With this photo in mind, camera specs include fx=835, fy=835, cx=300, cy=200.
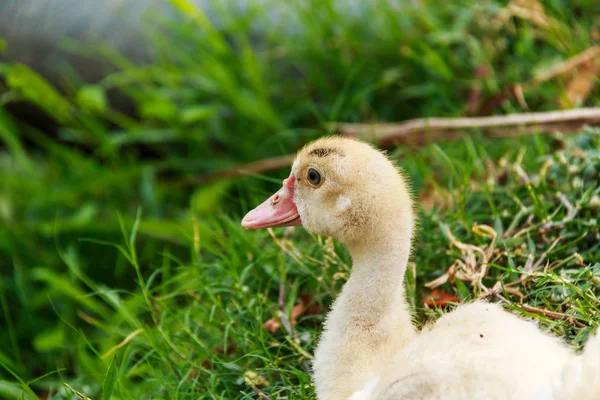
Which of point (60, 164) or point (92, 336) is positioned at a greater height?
point (60, 164)

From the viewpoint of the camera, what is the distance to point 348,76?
15.1 ft

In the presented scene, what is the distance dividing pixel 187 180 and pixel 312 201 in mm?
2390

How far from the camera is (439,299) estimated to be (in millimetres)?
2742

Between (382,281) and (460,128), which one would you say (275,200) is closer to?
(382,281)

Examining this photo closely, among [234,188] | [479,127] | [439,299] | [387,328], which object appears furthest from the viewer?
[234,188]

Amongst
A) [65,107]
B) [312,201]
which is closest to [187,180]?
[65,107]

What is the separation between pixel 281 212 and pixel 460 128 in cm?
139

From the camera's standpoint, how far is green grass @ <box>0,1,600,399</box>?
9.40 feet

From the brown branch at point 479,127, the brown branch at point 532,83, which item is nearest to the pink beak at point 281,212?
the brown branch at point 479,127

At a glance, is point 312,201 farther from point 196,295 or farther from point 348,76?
point 348,76

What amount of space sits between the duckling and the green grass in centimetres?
37

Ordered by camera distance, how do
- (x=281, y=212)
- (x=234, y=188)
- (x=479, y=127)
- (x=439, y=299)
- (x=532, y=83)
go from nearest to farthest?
(x=281, y=212)
(x=439, y=299)
(x=479, y=127)
(x=532, y=83)
(x=234, y=188)

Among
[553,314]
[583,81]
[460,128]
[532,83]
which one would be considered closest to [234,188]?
[460,128]

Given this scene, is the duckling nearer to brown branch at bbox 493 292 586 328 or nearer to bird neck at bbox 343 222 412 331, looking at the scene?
bird neck at bbox 343 222 412 331
